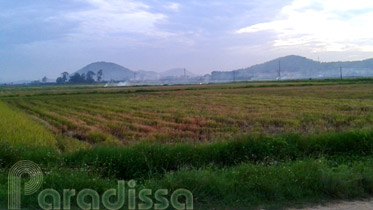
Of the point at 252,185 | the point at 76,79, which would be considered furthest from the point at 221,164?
the point at 76,79

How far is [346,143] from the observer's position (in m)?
10.7

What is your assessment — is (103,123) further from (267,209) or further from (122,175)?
(267,209)

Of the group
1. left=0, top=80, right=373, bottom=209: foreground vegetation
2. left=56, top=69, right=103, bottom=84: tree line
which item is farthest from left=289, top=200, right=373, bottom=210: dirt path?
left=56, top=69, right=103, bottom=84: tree line

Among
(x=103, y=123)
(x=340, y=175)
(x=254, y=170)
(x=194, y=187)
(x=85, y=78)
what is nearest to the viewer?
(x=194, y=187)

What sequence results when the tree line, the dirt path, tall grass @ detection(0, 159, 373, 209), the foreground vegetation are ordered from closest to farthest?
the dirt path
tall grass @ detection(0, 159, 373, 209)
the foreground vegetation
the tree line

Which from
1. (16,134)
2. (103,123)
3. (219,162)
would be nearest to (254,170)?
(219,162)

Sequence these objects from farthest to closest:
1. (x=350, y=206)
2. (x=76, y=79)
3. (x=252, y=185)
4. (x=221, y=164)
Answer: (x=76, y=79) → (x=221, y=164) → (x=252, y=185) → (x=350, y=206)

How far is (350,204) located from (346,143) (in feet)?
16.9

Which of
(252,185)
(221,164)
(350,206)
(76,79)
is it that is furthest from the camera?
(76,79)

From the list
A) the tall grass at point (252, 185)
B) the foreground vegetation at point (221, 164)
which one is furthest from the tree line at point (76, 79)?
the tall grass at point (252, 185)

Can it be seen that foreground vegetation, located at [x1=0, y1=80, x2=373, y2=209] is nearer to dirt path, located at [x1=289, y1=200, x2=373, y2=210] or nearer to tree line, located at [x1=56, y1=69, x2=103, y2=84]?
dirt path, located at [x1=289, y1=200, x2=373, y2=210]

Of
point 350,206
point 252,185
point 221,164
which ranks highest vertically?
point 252,185

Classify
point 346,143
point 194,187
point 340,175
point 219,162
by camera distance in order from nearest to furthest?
point 194,187
point 340,175
point 219,162
point 346,143

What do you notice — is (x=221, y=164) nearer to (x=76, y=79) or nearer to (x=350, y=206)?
(x=350, y=206)
